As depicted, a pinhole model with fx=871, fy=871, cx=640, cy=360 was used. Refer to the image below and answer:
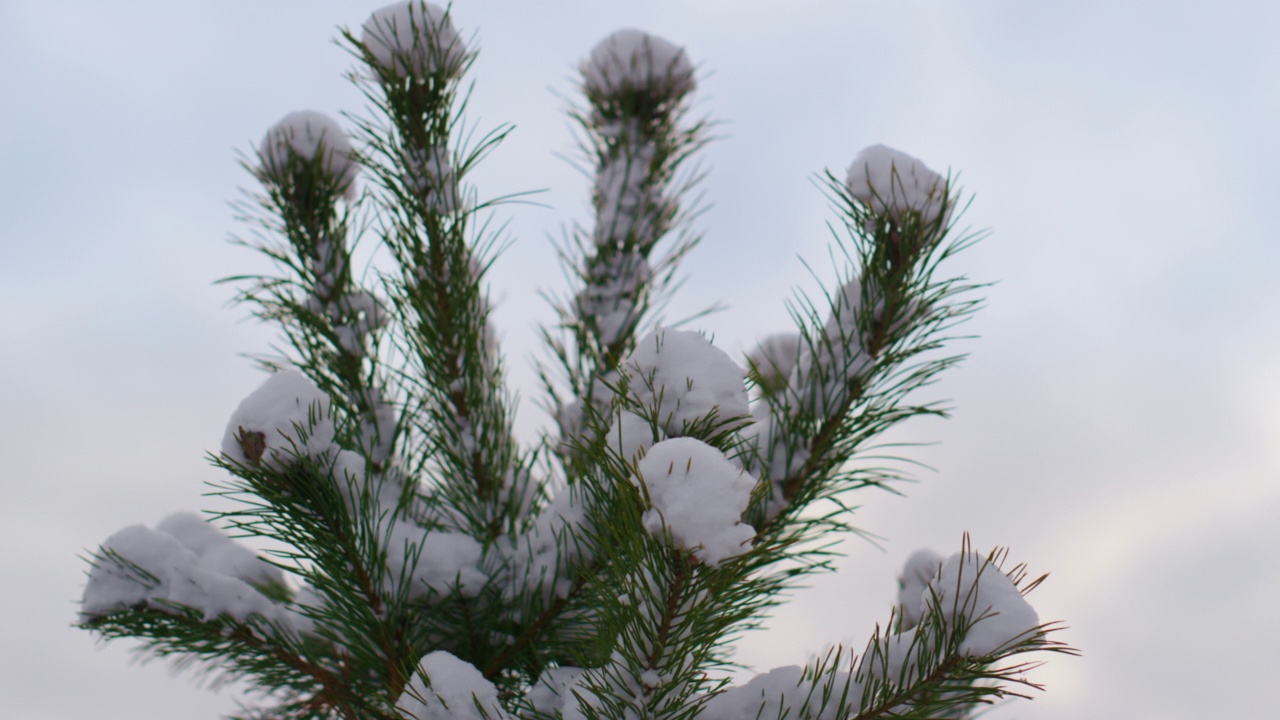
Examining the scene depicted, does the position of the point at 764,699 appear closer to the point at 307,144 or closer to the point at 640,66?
the point at 307,144

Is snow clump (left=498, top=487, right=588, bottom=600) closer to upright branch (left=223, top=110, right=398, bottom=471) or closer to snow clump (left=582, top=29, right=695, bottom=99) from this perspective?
upright branch (left=223, top=110, right=398, bottom=471)

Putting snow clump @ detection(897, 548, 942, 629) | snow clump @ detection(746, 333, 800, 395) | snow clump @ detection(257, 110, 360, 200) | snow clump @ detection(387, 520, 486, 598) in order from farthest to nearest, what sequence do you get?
snow clump @ detection(746, 333, 800, 395), snow clump @ detection(897, 548, 942, 629), snow clump @ detection(257, 110, 360, 200), snow clump @ detection(387, 520, 486, 598)

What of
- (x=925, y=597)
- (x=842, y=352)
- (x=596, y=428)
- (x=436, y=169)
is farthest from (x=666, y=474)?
(x=436, y=169)

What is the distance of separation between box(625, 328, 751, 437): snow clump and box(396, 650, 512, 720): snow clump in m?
0.38

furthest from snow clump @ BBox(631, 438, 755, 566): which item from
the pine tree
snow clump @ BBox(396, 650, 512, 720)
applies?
snow clump @ BBox(396, 650, 512, 720)

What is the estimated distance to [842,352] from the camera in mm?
1179

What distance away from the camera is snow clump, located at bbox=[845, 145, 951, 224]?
3.76 ft

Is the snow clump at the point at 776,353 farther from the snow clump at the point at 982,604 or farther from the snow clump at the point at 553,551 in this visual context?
the snow clump at the point at 982,604

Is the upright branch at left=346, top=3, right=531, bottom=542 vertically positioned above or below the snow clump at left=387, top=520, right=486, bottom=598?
above

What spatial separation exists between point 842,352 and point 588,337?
64 centimetres

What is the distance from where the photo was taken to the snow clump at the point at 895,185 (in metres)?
1.15

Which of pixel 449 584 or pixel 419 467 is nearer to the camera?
pixel 449 584

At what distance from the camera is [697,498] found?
0.71 m

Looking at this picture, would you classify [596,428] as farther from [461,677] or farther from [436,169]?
[436,169]
